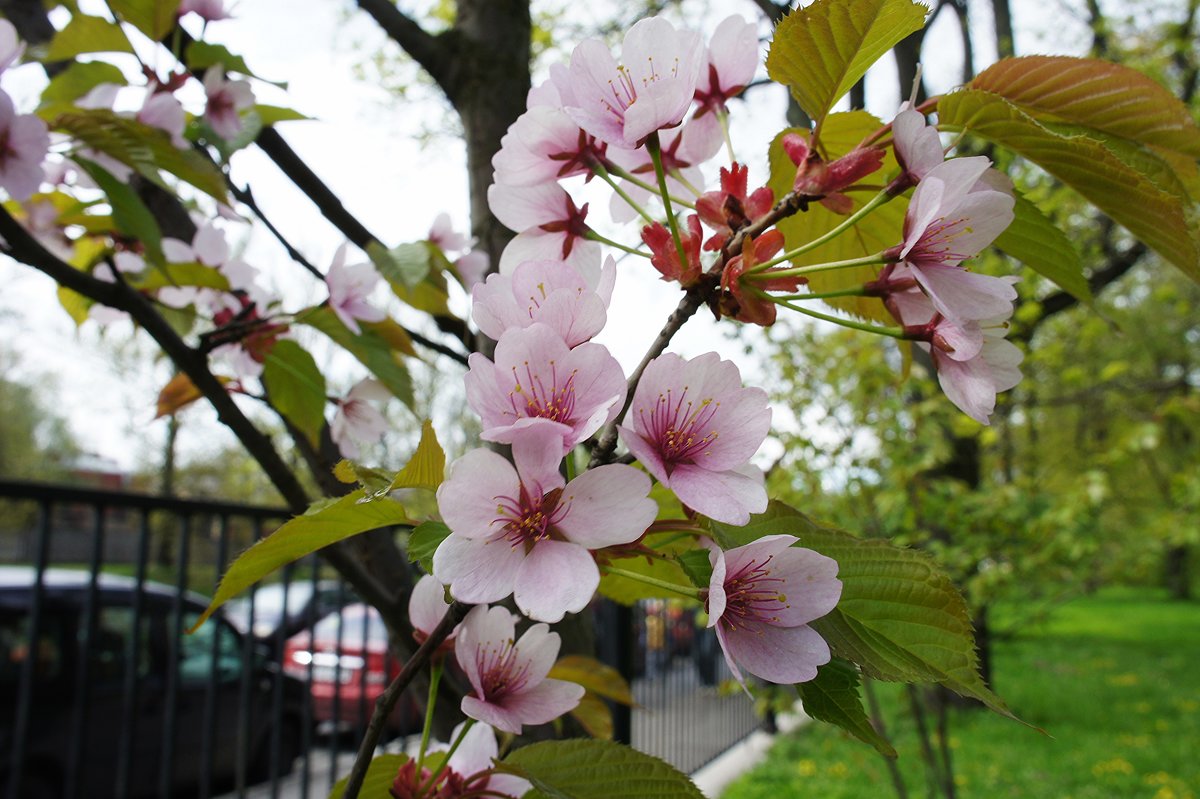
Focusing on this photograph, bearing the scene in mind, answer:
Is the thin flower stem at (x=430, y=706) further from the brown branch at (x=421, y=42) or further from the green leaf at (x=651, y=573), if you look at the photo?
the brown branch at (x=421, y=42)

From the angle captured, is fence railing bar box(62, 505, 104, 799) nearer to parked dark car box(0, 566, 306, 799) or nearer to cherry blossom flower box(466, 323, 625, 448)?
parked dark car box(0, 566, 306, 799)

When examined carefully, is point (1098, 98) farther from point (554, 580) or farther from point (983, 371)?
point (554, 580)

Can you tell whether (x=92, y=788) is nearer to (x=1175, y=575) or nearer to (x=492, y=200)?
(x=492, y=200)

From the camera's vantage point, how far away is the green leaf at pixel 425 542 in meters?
0.45

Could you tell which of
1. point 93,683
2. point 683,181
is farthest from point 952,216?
point 93,683

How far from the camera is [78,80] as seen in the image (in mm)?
1226

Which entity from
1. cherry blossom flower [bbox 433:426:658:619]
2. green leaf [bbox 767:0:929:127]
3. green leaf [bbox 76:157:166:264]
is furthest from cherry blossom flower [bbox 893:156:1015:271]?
green leaf [bbox 76:157:166:264]

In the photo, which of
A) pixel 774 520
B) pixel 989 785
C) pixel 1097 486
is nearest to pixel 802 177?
pixel 774 520

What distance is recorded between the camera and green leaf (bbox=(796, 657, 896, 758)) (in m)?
0.46

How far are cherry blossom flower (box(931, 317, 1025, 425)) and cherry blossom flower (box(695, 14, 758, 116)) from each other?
0.27 metres

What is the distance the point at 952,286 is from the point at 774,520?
0.55 ft

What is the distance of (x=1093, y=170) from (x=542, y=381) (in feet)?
1.18

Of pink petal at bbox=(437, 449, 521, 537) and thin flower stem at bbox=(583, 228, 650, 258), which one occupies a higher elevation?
thin flower stem at bbox=(583, 228, 650, 258)

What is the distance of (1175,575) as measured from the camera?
2434cm
